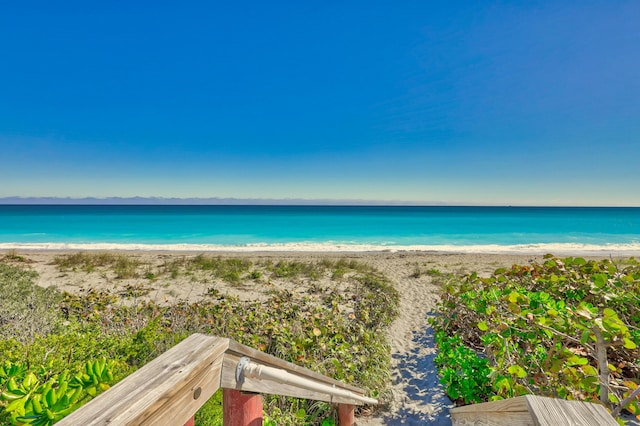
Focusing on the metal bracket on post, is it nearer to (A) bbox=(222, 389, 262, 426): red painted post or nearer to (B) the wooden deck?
(A) bbox=(222, 389, 262, 426): red painted post

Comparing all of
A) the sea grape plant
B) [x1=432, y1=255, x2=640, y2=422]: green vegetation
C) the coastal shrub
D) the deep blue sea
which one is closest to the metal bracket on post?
the sea grape plant

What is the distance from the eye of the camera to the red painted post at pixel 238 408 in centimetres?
134

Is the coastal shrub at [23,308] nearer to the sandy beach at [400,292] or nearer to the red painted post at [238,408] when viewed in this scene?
the sandy beach at [400,292]

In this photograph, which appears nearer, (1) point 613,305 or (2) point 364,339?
(1) point 613,305

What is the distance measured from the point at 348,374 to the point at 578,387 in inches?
98.9

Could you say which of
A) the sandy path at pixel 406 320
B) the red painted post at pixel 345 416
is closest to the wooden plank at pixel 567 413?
the red painted post at pixel 345 416

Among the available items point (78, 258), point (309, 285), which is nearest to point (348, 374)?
point (309, 285)

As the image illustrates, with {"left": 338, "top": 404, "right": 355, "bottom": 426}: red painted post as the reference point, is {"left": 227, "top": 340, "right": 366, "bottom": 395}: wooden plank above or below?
above

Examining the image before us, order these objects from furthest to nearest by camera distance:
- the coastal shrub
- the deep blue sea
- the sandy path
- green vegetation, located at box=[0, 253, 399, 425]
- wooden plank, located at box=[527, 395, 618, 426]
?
1. the deep blue sea
2. the coastal shrub
3. the sandy path
4. green vegetation, located at box=[0, 253, 399, 425]
5. wooden plank, located at box=[527, 395, 618, 426]

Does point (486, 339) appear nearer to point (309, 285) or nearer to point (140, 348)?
point (140, 348)

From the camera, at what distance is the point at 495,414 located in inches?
43.0

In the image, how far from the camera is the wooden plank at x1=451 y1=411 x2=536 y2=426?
35.0 inches

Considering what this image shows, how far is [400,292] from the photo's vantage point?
912 centimetres

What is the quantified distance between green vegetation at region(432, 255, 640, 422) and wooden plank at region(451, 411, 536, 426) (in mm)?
1282
